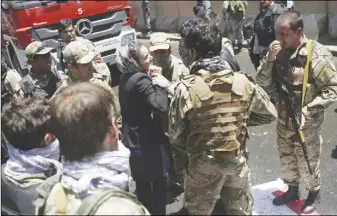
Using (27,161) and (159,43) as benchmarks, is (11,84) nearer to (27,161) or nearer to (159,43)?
(159,43)

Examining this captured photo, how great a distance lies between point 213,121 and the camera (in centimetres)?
234

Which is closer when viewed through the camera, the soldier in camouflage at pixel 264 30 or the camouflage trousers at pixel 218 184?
the camouflage trousers at pixel 218 184

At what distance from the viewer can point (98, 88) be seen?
165cm

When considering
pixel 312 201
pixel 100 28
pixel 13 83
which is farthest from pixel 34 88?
pixel 100 28

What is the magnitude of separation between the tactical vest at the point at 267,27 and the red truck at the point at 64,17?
192cm

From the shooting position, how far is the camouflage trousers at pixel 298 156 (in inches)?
119

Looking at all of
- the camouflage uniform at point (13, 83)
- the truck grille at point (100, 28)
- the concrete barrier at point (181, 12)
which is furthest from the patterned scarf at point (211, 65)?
the concrete barrier at point (181, 12)

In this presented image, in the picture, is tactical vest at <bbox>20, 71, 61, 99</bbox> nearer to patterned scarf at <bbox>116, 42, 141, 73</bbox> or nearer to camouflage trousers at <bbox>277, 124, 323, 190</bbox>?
patterned scarf at <bbox>116, 42, 141, 73</bbox>

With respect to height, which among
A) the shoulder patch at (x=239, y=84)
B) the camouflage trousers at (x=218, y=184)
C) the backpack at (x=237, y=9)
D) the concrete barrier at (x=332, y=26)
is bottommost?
the concrete barrier at (x=332, y=26)

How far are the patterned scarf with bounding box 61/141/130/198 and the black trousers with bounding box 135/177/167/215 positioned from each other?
1.25 m

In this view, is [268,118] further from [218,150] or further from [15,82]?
[15,82]

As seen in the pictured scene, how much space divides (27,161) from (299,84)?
71.4 inches

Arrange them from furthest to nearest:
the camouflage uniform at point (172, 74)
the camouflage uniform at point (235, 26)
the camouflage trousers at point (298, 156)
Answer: the camouflage uniform at point (235, 26) → the camouflage uniform at point (172, 74) → the camouflage trousers at point (298, 156)

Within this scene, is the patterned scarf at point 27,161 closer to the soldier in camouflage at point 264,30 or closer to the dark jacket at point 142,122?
the dark jacket at point 142,122
